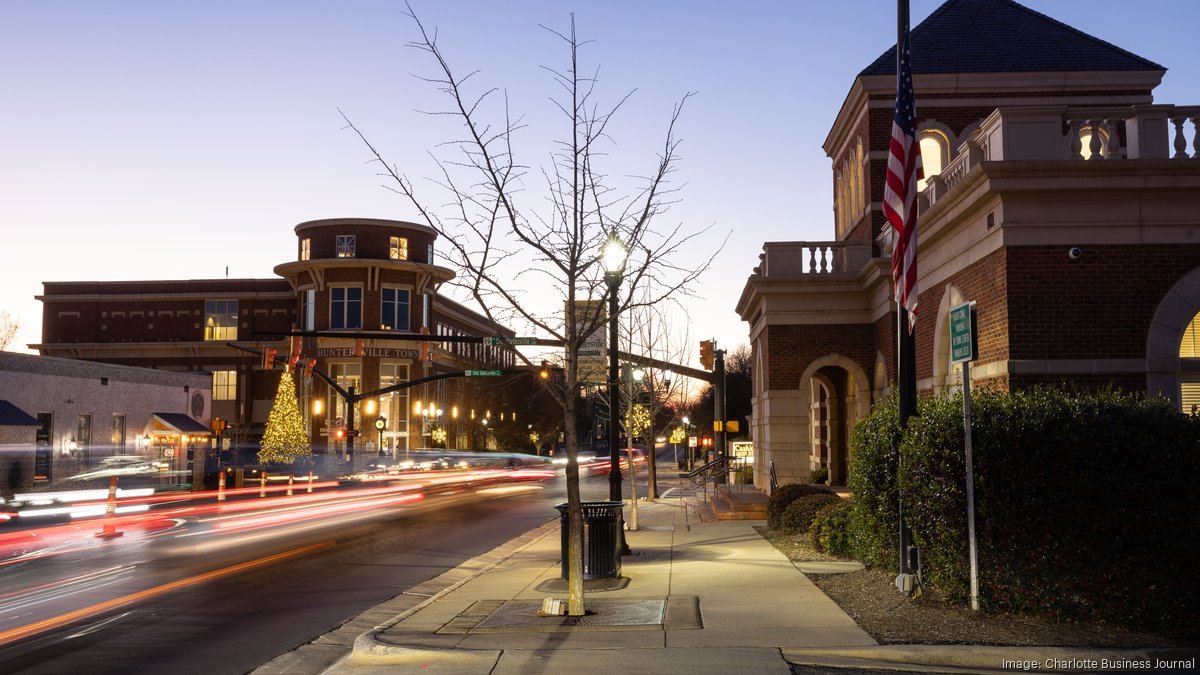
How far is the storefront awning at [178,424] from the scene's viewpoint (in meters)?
46.9

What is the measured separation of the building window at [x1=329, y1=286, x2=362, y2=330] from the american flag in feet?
182

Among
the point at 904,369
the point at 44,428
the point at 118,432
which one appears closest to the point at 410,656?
the point at 904,369

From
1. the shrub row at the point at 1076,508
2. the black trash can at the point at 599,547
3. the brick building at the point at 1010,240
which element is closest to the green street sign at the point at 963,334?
the shrub row at the point at 1076,508

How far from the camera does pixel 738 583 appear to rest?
40.7 ft

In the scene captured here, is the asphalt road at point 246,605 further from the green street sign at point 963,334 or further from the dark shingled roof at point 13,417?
the dark shingled roof at point 13,417

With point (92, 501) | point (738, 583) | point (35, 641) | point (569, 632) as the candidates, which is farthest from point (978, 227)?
point (92, 501)

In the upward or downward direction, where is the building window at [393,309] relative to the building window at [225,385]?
upward

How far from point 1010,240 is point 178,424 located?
43.0 meters

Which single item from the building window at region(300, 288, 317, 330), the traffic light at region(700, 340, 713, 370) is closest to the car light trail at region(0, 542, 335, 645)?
the traffic light at region(700, 340, 713, 370)

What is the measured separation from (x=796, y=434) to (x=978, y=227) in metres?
10.1

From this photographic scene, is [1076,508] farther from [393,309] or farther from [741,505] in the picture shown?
[393,309]

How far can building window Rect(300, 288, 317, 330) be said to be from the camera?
64.6m

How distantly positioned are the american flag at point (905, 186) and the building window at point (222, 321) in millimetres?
64780

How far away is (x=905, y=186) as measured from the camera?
38.2ft
